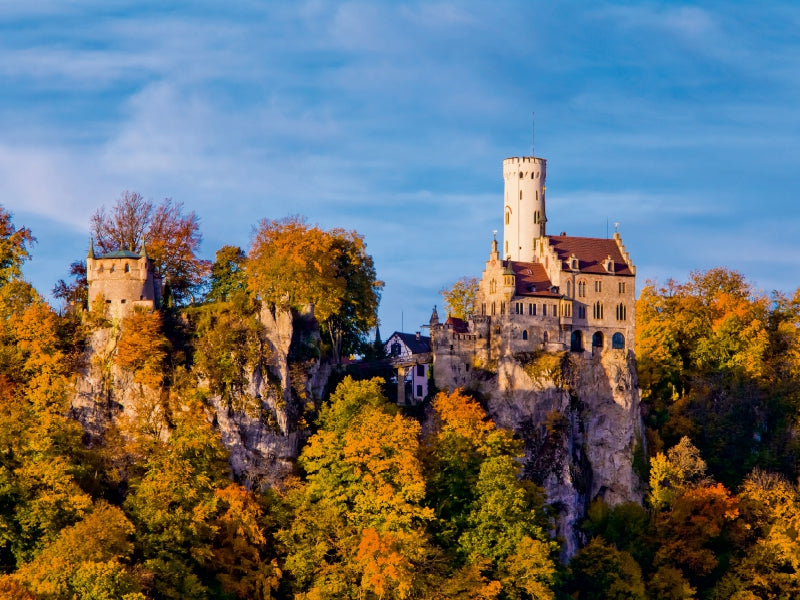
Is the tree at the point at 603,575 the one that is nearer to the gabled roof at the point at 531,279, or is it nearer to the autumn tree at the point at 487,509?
the autumn tree at the point at 487,509

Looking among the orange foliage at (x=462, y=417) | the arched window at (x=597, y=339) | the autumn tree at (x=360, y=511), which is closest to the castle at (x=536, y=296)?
the arched window at (x=597, y=339)

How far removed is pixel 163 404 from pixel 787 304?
4725cm

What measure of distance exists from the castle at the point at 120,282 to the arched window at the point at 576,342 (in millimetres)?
25797

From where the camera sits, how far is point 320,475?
10531 centimetres

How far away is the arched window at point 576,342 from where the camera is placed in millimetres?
120812

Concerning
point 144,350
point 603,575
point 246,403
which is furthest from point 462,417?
point 144,350

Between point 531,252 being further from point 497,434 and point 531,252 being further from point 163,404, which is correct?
point 163,404

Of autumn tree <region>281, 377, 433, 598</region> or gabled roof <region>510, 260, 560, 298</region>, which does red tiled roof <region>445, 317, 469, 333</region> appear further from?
autumn tree <region>281, 377, 433, 598</region>

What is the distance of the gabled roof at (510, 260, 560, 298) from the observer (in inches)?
4722

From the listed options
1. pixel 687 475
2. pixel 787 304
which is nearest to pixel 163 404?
pixel 687 475

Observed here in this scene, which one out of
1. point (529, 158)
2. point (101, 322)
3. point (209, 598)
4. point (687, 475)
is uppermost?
point (529, 158)

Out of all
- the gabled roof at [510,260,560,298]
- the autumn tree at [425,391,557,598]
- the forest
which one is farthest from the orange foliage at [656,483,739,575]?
the gabled roof at [510,260,560,298]

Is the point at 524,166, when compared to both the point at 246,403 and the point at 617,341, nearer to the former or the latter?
the point at 617,341

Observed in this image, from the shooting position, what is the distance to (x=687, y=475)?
389 feet
